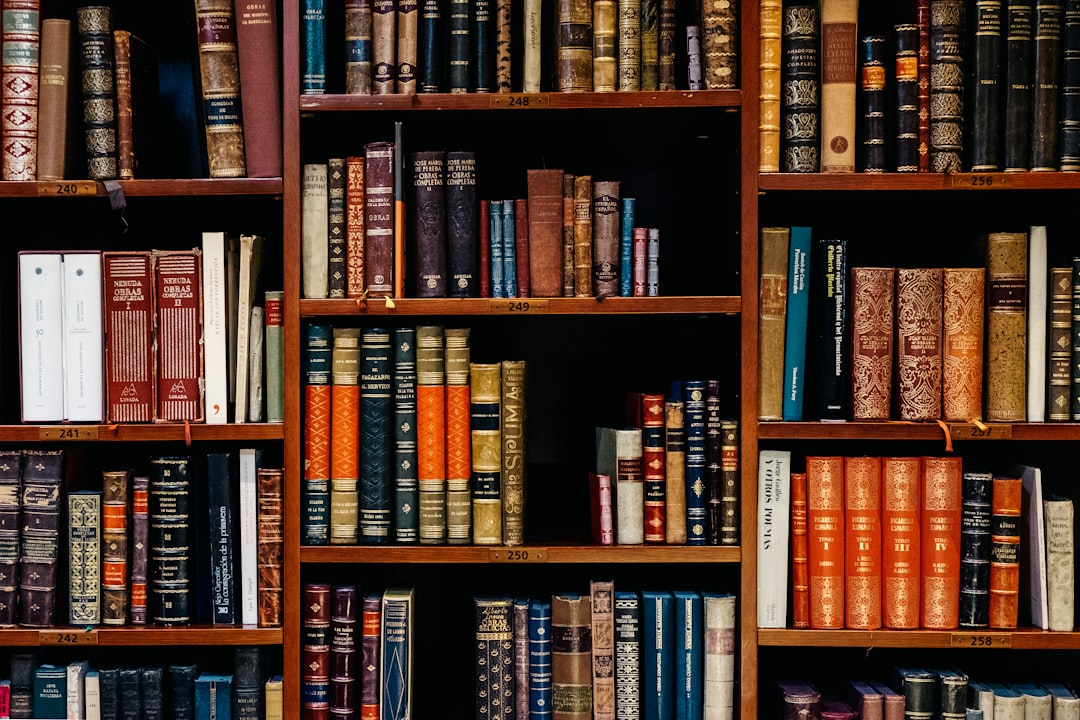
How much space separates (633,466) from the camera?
1.63 m

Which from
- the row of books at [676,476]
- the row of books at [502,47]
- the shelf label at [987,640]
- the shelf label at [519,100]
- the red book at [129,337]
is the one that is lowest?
the shelf label at [987,640]

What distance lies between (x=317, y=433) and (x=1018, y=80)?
1379mm

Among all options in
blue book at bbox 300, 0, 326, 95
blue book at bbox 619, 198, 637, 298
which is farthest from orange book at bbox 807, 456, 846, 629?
blue book at bbox 300, 0, 326, 95

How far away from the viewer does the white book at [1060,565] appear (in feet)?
5.20

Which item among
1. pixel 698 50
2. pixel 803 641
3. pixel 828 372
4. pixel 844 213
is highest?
pixel 698 50

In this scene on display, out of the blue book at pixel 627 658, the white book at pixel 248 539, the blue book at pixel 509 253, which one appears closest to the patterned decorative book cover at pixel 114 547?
the white book at pixel 248 539

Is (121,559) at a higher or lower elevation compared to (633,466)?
lower

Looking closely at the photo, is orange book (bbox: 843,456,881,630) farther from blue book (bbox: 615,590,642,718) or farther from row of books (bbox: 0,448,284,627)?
row of books (bbox: 0,448,284,627)

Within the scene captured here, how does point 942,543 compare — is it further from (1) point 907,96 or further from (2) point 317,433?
(2) point 317,433

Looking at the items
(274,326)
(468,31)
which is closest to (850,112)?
(468,31)

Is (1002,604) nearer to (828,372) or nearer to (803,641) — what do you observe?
(803,641)

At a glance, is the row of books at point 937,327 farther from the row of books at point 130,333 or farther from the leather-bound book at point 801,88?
the row of books at point 130,333

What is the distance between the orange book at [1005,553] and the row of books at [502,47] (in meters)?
0.86

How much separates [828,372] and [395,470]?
80cm
